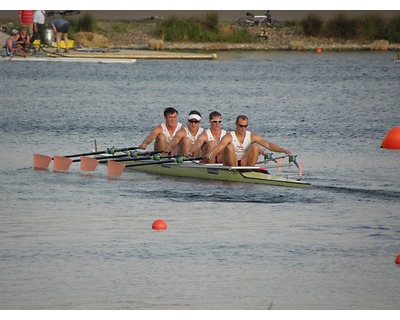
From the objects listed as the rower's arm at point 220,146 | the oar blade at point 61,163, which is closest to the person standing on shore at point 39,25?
the oar blade at point 61,163

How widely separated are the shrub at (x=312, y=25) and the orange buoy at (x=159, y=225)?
32.7 m

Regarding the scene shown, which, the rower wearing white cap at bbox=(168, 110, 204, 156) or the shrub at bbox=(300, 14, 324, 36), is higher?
the shrub at bbox=(300, 14, 324, 36)

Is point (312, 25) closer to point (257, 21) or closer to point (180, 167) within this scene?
point (257, 21)

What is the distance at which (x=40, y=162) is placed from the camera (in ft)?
65.5

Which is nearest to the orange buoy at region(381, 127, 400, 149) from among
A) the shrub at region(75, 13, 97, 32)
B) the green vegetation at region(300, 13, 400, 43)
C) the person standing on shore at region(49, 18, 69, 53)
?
the green vegetation at region(300, 13, 400, 43)

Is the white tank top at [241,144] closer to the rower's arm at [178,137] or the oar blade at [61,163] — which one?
the rower's arm at [178,137]

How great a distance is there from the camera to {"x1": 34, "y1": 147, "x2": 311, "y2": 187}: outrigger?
57.0 ft

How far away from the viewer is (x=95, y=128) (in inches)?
1067

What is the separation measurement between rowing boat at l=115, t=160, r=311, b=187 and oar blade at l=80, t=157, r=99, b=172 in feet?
1.71

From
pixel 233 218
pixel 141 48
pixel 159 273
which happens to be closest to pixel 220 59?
pixel 141 48

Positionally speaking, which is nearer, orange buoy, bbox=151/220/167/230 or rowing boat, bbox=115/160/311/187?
orange buoy, bbox=151/220/167/230

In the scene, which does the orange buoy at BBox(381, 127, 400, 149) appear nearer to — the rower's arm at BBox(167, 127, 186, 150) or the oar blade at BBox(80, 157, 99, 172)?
the rower's arm at BBox(167, 127, 186, 150)

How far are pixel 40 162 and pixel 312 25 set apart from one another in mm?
29228

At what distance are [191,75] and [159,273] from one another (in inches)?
1259
